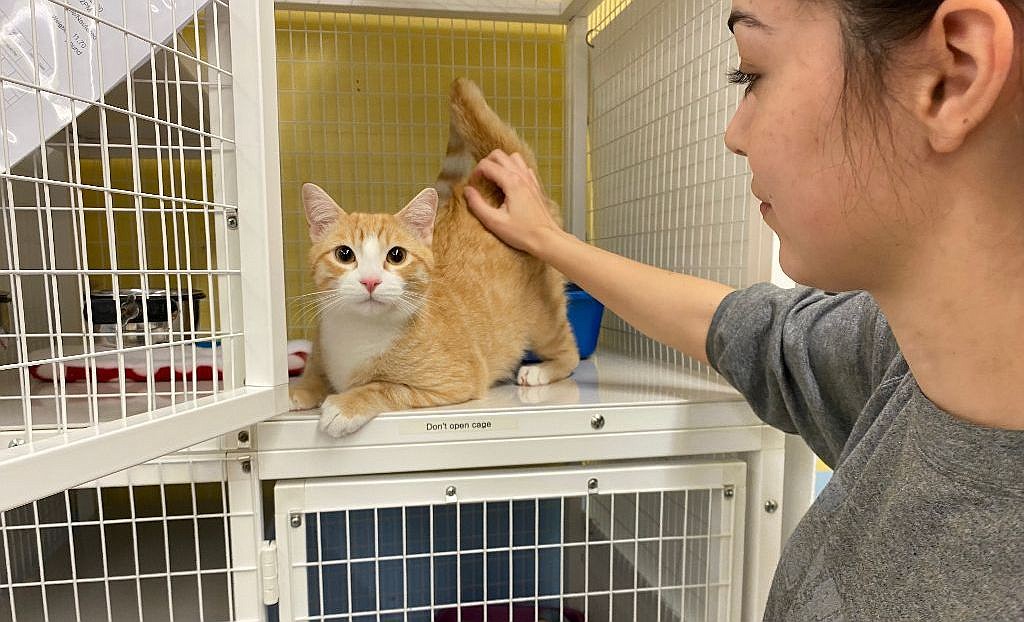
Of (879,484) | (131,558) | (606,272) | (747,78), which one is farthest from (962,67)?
(131,558)

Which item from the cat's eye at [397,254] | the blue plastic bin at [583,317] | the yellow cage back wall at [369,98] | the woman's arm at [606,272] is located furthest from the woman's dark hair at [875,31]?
the yellow cage back wall at [369,98]

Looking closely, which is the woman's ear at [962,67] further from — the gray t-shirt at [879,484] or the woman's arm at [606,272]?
the woman's arm at [606,272]

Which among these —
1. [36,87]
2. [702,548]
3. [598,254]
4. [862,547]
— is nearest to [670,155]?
[598,254]

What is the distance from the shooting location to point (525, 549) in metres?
0.96

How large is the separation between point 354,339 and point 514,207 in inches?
14.1

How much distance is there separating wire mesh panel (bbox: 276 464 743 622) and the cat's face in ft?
0.88

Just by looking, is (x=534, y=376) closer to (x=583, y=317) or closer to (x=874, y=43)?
(x=583, y=317)

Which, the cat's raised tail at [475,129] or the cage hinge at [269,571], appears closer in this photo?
the cage hinge at [269,571]

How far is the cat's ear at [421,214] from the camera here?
100 centimetres

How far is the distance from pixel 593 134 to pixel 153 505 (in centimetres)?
125

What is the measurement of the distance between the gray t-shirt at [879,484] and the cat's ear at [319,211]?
0.62 metres

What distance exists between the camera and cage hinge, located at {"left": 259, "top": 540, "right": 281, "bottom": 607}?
837mm

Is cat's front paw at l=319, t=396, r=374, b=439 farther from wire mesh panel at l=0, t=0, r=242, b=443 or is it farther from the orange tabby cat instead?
wire mesh panel at l=0, t=0, r=242, b=443

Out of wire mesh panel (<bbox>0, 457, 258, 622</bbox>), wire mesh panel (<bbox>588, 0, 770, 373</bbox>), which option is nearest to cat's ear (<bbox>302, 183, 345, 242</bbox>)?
wire mesh panel (<bbox>0, 457, 258, 622</bbox>)
